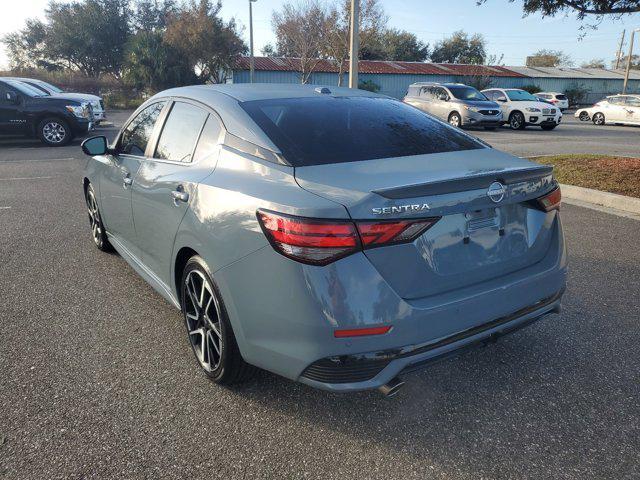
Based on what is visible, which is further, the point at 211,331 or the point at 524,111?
the point at 524,111

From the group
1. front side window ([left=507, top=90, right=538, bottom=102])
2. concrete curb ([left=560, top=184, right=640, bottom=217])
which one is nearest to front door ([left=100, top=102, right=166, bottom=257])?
concrete curb ([left=560, top=184, right=640, bottom=217])

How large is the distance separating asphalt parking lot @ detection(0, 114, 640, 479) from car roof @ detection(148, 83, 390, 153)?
1357 mm

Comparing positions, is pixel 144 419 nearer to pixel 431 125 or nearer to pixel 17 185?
pixel 431 125

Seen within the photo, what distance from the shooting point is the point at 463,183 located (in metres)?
2.19

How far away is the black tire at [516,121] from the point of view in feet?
66.6

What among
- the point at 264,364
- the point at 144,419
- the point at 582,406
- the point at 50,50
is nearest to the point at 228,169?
the point at 264,364

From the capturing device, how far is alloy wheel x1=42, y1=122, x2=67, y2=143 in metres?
14.0

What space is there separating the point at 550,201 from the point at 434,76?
46600 mm

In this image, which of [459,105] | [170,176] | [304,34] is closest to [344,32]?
[304,34]

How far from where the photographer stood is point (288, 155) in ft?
8.02

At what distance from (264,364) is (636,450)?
1716mm

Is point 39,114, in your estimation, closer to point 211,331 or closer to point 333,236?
point 211,331

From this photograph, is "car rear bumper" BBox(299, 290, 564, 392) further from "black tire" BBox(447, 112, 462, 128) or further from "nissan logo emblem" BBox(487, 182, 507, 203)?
"black tire" BBox(447, 112, 462, 128)

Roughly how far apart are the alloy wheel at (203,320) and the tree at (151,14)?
60694 millimetres
